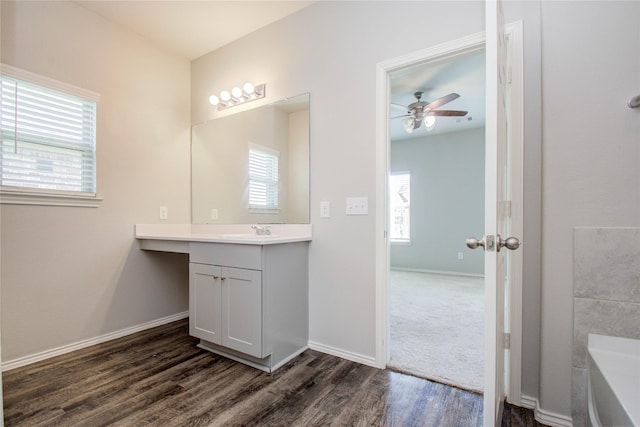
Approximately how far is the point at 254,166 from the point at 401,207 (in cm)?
401

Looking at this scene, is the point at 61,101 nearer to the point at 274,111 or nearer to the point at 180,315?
the point at 274,111

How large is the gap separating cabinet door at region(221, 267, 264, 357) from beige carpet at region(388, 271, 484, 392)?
93 cm

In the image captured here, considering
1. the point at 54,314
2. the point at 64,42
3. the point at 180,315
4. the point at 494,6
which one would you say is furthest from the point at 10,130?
the point at 494,6

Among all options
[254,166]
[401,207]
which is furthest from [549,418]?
[401,207]

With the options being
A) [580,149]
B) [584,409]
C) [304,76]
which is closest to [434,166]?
[304,76]

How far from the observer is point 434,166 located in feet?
18.5

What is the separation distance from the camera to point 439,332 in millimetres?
2619

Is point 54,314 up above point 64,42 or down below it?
below

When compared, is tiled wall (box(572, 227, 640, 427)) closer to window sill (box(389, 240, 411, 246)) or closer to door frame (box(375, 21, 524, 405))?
door frame (box(375, 21, 524, 405))

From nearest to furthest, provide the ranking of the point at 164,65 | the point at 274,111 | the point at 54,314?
the point at 54,314 < the point at 274,111 < the point at 164,65

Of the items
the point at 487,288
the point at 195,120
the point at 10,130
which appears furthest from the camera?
the point at 195,120

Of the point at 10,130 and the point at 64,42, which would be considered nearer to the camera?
the point at 10,130

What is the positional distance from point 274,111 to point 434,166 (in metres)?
3.97

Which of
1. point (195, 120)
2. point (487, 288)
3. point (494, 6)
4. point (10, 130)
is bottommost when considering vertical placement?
point (487, 288)
